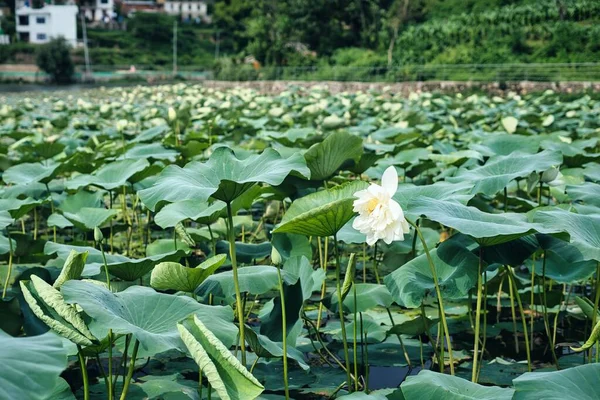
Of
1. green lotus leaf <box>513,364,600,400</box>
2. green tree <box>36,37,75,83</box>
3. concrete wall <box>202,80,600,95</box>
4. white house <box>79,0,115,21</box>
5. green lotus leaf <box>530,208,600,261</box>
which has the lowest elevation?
green tree <box>36,37,75,83</box>

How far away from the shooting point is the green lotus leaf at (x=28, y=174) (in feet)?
7.80

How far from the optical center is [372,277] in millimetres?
2584

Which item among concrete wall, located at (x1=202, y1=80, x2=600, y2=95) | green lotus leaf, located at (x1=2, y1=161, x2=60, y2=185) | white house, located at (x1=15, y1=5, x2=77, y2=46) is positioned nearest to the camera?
green lotus leaf, located at (x1=2, y1=161, x2=60, y2=185)

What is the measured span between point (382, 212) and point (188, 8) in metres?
58.3

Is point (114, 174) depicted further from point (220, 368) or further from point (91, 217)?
point (220, 368)

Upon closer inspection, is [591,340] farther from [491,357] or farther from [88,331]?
[491,357]

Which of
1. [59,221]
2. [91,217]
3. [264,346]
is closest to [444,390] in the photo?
[264,346]

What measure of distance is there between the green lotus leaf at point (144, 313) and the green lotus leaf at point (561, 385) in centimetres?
43

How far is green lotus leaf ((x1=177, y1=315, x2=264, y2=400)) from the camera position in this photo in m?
0.88

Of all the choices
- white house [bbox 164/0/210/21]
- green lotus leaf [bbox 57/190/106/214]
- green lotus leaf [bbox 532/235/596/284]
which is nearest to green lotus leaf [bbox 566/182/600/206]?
green lotus leaf [bbox 532/235/596/284]

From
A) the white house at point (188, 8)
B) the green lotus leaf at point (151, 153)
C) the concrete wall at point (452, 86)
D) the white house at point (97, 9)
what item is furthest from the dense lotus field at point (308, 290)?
the white house at point (188, 8)

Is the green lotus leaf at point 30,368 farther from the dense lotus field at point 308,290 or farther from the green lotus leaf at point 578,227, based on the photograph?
the green lotus leaf at point 578,227

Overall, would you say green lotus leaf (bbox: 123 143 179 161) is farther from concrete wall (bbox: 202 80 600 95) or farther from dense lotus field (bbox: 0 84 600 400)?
concrete wall (bbox: 202 80 600 95)

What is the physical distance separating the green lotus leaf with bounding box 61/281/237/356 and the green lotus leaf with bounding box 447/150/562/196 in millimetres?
793
